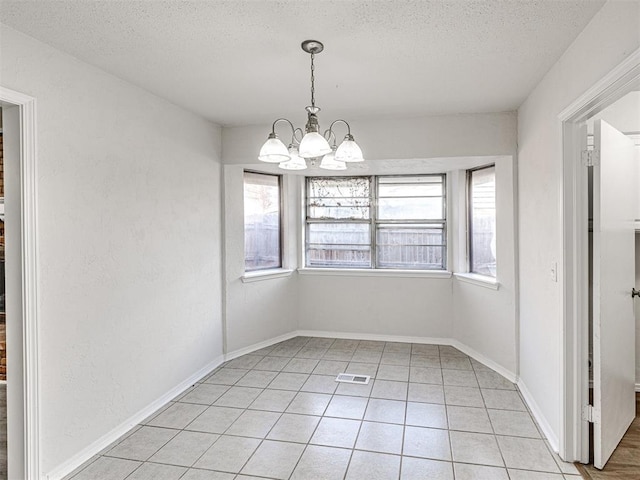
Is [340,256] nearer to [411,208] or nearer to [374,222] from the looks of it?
[374,222]

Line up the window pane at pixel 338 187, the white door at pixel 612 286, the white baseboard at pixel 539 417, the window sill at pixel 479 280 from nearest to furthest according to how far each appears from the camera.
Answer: the white door at pixel 612 286 < the white baseboard at pixel 539 417 < the window sill at pixel 479 280 < the window pane at pixel 338 187

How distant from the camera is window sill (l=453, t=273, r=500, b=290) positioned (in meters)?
3.88

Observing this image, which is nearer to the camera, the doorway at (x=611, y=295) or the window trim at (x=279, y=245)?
the doorway at (x=611, y=295)

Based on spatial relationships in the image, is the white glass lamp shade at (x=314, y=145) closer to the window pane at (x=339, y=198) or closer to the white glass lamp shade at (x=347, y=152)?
the white glass lamp shade at (x=347, y=152)

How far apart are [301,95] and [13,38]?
179 centimetres

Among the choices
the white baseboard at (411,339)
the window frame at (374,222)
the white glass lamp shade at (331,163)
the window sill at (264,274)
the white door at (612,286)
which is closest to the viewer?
the white door at (612,286)

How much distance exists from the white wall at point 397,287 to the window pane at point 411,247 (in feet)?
0.86

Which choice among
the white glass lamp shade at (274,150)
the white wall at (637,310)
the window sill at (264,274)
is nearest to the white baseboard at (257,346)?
the window sill at (264,274)

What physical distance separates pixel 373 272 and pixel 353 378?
1490mm

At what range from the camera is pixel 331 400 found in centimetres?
324

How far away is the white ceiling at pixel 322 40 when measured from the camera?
1.89 m

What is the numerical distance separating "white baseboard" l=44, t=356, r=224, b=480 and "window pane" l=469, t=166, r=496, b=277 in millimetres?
3017

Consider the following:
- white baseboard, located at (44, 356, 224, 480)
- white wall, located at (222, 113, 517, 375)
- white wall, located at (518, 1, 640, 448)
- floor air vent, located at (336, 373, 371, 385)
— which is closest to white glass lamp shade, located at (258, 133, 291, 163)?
white wall, located at (518, 1, 640, 448)

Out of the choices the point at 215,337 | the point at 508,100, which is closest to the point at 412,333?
the point at 215,337
